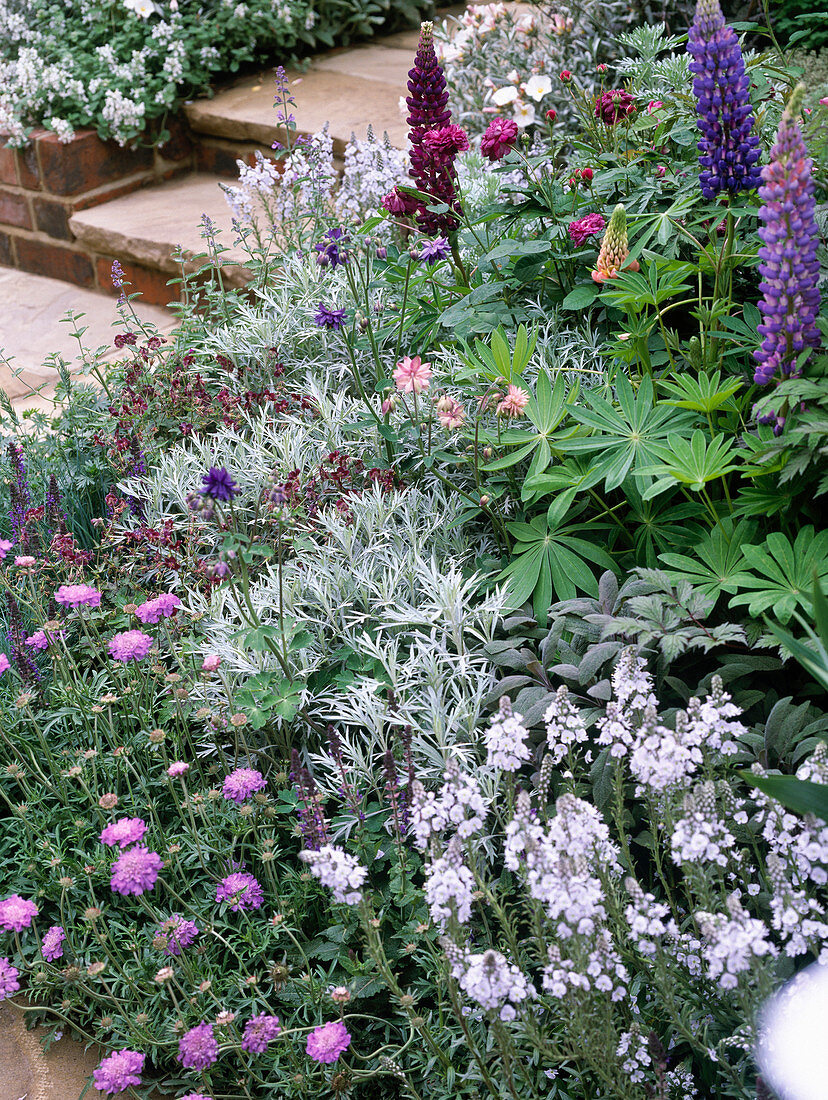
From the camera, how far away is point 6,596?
2.69 m

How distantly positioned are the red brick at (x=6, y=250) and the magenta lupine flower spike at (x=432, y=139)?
4.56 meters

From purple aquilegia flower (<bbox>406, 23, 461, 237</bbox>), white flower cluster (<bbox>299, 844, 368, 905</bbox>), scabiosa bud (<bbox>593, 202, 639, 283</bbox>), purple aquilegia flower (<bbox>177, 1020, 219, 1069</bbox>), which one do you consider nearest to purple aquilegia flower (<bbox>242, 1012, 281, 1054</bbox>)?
purple aquilegia flower (<bbox>177, 1020, 219, 1069</bbox>)

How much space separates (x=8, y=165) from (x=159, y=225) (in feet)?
4.84

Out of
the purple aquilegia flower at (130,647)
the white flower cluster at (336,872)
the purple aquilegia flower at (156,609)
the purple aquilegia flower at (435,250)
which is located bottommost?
the purple aquilegia flower at (130,647)

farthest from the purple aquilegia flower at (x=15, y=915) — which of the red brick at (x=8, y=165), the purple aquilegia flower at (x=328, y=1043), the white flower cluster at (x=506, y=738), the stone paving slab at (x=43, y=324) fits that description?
the red brick at (x=8, y=165)

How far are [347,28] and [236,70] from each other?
1.18m

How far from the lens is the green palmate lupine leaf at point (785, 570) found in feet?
6.15

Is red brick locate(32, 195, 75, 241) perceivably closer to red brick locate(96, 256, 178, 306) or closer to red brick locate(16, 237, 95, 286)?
red brick locate(16, 237, 95, 286)

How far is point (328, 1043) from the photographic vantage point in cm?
162

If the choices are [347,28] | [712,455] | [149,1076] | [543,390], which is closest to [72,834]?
[149,1076]

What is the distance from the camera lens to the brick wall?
593 centimetres

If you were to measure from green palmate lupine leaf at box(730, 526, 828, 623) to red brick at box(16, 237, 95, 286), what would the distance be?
5124 millimetres

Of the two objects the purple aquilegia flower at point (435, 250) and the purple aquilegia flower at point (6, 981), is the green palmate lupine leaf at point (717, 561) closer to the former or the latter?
the purple aquilegia flower at point (435, 250)

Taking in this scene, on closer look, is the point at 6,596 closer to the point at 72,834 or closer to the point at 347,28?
the point at 72,834
